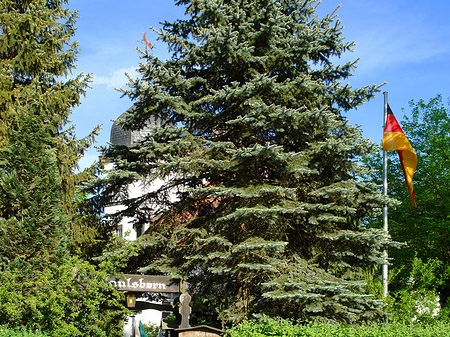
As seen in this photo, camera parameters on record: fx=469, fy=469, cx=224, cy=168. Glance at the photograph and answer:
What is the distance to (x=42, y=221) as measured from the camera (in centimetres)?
1074

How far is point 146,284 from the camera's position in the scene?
35.1ft

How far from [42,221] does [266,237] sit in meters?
5.31

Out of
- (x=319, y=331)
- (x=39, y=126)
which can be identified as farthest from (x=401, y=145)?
(x=39, y=126)

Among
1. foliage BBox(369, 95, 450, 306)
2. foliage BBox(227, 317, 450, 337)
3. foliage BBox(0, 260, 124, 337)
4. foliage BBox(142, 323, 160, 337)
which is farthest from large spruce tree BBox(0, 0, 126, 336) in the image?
foliage BBox(369, 95, 450, 306)

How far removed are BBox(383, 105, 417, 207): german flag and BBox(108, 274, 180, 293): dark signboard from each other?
895 cm

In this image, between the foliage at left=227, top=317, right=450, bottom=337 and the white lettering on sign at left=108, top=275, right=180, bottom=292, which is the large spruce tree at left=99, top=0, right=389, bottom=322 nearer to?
the white lettering on sign at left=108, top=275, right=180, bottom=292

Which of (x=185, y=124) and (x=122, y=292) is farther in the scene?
(x=185, y=124)

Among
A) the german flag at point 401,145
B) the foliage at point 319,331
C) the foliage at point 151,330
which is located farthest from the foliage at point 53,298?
the foliage at point 151,330

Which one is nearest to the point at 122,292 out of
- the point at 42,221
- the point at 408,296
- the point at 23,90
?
the point at 42,221

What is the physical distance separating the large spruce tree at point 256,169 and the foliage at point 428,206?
9931mm

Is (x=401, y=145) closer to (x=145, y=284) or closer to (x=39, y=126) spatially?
(x=145, y=284)

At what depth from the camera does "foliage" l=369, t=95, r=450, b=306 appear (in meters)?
21.2

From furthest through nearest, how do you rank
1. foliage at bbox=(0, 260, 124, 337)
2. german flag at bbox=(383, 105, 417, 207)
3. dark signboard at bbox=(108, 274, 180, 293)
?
1. german flag at bbox=(383, 105, 417, 207)
2. dark signboard at bbox=(108, 274, 180, 293)
3. foliage at bbox=(0, 260, 124, 337)

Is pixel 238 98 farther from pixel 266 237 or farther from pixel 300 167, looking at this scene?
pixel 266 237
